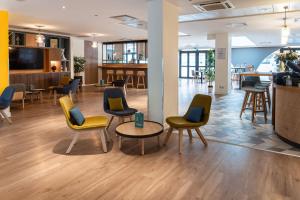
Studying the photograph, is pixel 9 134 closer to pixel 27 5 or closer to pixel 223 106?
pixel 27 5

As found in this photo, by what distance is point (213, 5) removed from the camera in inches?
254

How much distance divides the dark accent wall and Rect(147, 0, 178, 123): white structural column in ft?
51.9

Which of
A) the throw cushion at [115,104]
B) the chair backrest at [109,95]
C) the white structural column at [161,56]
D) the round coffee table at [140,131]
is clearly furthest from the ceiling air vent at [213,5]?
the round coffee table at [140,131]

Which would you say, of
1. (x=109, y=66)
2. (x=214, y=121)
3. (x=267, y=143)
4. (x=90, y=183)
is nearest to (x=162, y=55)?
(x=214, y=121)

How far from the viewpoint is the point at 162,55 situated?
5602 millimetres

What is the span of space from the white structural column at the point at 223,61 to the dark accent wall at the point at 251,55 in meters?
9.15

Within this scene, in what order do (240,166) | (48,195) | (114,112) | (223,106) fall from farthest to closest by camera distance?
(223,106) → (114,112) → (240,166) → (48,195)

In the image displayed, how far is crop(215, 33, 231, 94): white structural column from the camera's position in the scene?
38.6 feet

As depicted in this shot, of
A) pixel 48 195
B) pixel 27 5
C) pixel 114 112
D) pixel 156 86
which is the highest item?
pixel 27 5

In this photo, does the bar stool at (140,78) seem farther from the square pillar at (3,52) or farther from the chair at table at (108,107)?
the chair at table at (108,107)

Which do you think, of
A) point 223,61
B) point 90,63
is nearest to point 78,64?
point 90,63

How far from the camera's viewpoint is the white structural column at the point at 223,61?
1177 centimetres

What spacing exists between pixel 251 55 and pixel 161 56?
1652cm

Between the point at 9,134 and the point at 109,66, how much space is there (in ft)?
38.4
